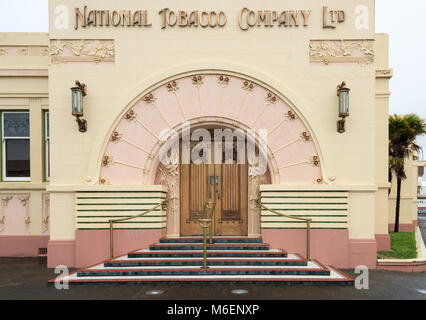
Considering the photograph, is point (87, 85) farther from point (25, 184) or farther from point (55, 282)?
point (55, 282)

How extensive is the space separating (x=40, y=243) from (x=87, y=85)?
5.21 metres

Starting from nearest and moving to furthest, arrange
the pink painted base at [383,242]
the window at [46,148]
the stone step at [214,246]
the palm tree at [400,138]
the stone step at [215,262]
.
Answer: the stone step at [215,262] < the stone step at [214,246] < the window at [46,148] < the pink painted base at [383,242] < the palm tree at [400,138]

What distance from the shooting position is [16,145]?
11125mm

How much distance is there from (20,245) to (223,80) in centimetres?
Result: 793

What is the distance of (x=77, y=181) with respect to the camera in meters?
9.01

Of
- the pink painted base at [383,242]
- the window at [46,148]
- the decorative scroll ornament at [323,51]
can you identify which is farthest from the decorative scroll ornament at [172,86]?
the pink painted base at [383,242]

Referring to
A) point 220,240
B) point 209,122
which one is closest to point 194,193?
point 220,240

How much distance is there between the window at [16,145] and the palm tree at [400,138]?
52.2 feet

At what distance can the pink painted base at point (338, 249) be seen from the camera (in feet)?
28.5

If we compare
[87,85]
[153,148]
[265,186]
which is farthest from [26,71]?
[265,186]

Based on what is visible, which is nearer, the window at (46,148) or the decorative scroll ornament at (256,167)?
the decorative scroll ornament at (256,167)

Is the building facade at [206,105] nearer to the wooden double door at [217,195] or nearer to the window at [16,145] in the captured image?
the wooden double door at [217,195]
